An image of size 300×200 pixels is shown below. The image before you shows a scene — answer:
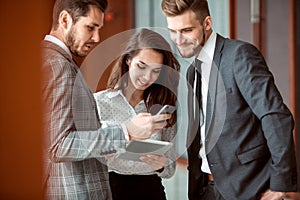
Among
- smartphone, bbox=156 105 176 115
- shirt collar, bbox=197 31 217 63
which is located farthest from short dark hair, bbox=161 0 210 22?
smartphone, bbox=156 105 176 115

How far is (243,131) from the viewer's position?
3.67ft

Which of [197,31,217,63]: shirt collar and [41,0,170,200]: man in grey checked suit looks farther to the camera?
[197,31,217,63]: shirt collar

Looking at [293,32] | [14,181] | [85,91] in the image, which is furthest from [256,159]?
[14,181]

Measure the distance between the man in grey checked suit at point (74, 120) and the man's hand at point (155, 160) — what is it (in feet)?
0.27

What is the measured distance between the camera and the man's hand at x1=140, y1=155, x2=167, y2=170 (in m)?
1.10

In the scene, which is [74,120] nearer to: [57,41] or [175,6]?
[57,41]

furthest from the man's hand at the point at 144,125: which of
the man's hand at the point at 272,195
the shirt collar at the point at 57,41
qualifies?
the man's hand at the point at 272,195

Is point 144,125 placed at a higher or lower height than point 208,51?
lower

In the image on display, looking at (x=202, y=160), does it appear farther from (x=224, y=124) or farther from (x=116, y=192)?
(x=116, y=192)

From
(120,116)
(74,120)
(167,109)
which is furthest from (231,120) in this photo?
(74,120)

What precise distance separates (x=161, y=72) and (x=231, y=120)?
0.22m

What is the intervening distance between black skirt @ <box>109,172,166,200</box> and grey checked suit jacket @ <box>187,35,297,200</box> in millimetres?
100

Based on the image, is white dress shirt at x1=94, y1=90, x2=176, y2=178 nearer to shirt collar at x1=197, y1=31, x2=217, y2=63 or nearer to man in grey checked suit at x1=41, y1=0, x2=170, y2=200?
man in grey checked suit at x1=41, y1=0, x2=170, y2=200

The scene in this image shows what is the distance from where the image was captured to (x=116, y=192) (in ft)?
3.59
